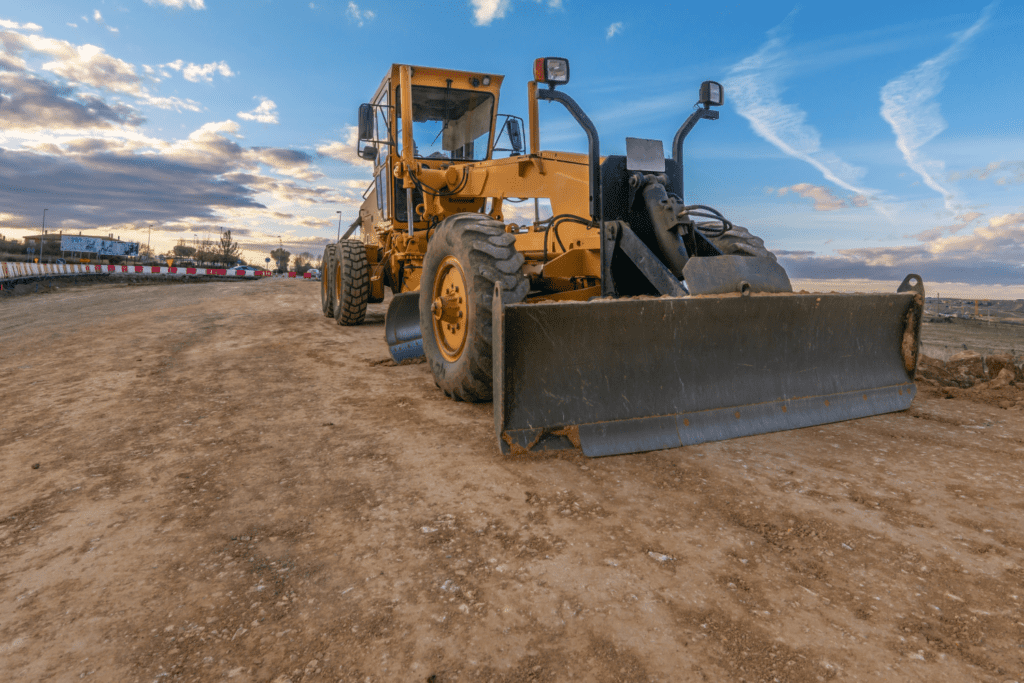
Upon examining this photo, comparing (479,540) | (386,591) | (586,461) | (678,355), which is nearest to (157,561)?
(386,591)

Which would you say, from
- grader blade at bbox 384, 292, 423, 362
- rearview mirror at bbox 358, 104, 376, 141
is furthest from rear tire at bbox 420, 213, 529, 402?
rearview mirror at bbox 358, 104, 376, 141

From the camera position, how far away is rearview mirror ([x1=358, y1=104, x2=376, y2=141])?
713cm

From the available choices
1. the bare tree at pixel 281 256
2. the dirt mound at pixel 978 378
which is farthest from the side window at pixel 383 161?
the bare tree at pixel 281 256

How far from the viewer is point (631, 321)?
319cm

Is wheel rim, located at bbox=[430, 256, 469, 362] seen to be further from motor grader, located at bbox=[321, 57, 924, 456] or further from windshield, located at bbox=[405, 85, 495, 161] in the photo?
windshield, located at bbox=[405, 85, 495, 161]

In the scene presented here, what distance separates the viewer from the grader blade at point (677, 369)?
300cm

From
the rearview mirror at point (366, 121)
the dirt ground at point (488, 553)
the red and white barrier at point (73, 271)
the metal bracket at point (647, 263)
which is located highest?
the rearview mirror at point (366, 121)

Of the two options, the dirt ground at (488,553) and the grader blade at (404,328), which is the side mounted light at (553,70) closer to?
the dirt ground at (488,553)

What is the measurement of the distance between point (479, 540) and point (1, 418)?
4150 mm

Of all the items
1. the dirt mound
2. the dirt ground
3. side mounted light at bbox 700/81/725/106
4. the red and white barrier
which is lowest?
the dirt ground

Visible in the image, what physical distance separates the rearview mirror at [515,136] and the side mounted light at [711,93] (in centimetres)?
299

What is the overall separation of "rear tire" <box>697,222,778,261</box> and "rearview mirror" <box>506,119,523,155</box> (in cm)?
330

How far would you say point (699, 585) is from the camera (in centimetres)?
187

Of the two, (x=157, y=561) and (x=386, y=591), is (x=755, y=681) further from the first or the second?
(x=157, y=561)
